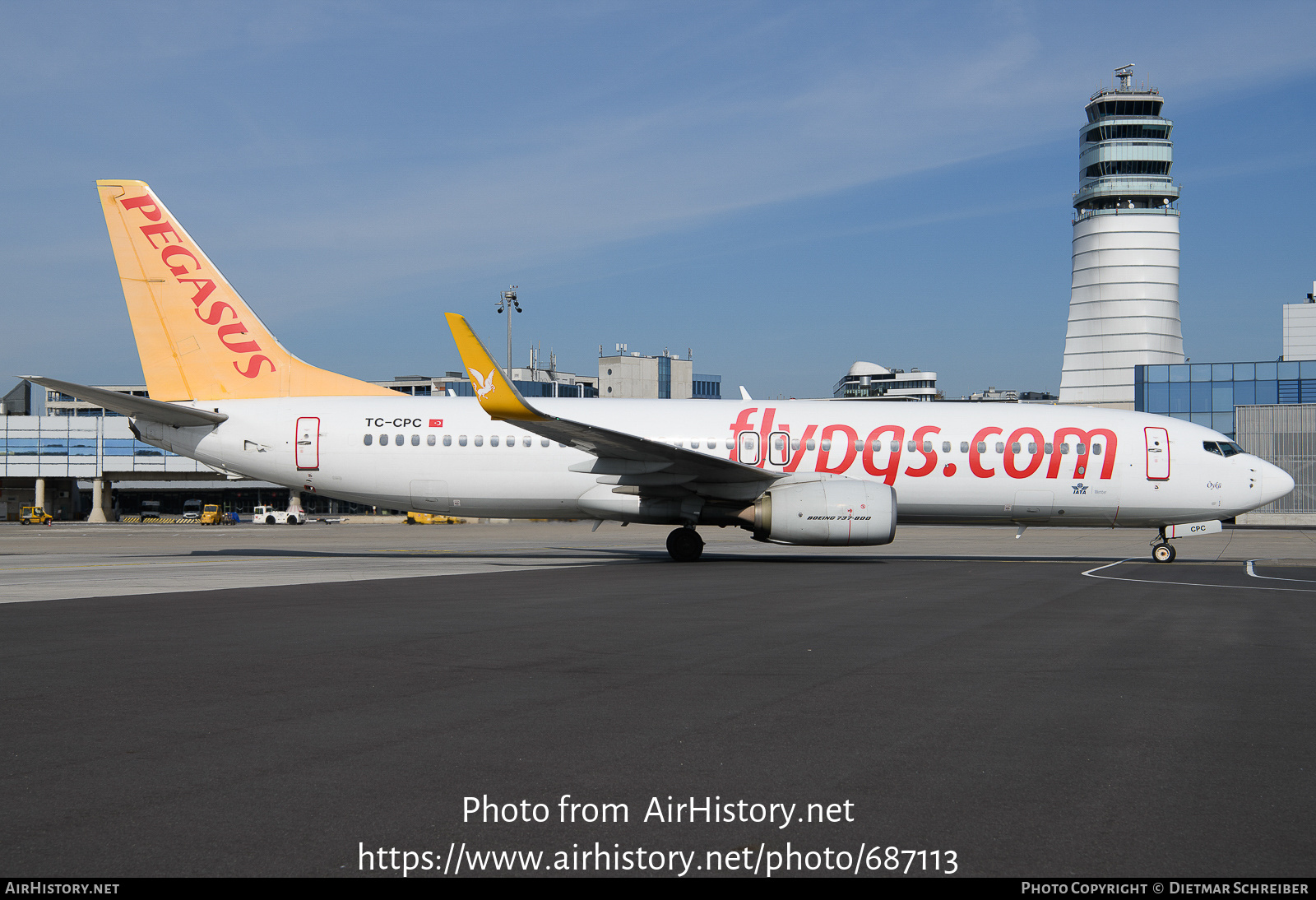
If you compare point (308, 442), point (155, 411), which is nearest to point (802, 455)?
point (308, 442)

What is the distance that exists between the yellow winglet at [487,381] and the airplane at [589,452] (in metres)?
3.32

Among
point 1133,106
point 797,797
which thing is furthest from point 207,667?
point 1133,106

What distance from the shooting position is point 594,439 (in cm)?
2120

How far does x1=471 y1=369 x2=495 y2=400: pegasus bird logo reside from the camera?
1969 cm

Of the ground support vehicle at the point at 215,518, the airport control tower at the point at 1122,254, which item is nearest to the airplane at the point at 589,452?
the ground support vehicle at the point at 215,518

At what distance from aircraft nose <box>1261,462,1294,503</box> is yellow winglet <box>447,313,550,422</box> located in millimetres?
17534

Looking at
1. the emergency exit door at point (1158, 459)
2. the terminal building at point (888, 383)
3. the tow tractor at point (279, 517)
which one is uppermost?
the terminal building at point (888, 383)

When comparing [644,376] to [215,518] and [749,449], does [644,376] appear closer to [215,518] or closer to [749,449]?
[215,518]

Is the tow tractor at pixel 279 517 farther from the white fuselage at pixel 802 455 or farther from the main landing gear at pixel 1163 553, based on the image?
the main landing gear at pixel 1163 553

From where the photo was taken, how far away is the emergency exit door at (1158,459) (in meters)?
24.3

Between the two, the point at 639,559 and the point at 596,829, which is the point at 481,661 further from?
the point at 639,559

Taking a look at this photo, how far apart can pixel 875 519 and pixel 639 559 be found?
6.09m

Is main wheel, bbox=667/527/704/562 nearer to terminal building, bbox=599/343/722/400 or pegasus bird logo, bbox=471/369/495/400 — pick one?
pegasus bird logo, bbox=471/369/495/400

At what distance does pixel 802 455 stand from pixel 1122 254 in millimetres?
102438
